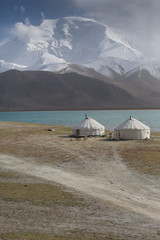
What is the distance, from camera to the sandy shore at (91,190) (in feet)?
29.0

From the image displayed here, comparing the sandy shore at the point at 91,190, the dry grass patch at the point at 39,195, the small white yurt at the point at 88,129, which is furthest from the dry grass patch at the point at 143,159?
the small white yurt at the point at 88,129

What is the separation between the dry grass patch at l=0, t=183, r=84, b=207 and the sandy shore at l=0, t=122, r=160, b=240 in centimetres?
35

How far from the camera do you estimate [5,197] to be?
11.7 m

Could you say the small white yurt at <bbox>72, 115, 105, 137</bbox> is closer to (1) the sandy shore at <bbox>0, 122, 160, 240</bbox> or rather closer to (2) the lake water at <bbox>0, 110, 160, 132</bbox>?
(1) the sandy shore at <bbox>0, 122, 160, 240</bbox>

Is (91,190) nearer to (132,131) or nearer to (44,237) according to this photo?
(44,237)

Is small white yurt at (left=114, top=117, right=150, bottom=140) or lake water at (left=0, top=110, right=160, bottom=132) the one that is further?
lake water at (left=0, top=110, right=160, bottom=132)

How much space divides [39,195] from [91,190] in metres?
2.19

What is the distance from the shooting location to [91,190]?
43.4 feet

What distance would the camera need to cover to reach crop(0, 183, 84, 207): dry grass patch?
1130 cm

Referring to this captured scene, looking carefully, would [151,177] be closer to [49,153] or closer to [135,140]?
[49,153]

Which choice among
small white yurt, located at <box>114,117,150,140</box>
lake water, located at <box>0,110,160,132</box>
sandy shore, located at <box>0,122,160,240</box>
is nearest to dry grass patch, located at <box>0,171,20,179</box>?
sandy shore, located at <box>0,122,160,240</box>

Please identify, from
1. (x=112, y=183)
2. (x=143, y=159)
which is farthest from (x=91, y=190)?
(x=143, y=159)

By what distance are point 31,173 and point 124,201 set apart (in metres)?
6.17

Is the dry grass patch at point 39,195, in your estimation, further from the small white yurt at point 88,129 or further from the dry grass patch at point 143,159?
the small white yurt at point 88,129
